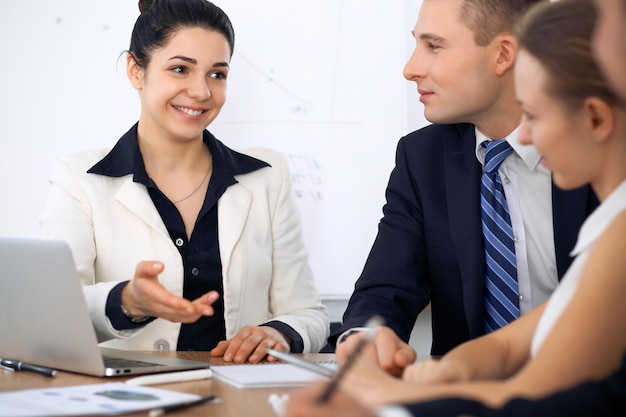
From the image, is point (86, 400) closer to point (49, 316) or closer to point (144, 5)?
point (49, 316)

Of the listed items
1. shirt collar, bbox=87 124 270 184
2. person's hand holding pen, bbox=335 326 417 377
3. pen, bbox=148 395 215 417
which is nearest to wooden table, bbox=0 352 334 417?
pen, bbox=148 395 215 417

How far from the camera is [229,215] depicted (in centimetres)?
246

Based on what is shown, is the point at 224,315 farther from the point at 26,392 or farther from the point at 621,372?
the point at 621,372

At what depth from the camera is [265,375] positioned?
5.19 feet

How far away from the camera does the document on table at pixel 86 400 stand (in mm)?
1230

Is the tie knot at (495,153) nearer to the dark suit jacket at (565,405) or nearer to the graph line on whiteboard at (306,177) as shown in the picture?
the graph line on whiteboard at (306,177)

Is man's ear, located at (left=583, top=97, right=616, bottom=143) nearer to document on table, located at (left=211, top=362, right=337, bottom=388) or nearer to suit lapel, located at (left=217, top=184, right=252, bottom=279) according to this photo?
document on table, located at (left=211, top=362, right=337, bottom=388)

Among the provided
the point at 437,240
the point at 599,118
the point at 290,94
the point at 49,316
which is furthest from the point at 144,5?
the point at 599,118

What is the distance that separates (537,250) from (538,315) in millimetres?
601


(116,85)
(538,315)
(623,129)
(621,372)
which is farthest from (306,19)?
(621,372)

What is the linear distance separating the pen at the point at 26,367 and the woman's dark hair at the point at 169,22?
3.51 feet

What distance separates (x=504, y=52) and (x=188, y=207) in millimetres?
955

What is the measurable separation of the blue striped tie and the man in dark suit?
0.06 ft

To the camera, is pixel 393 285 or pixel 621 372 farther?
pixel 393 285
